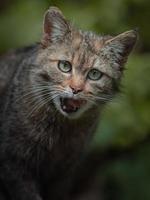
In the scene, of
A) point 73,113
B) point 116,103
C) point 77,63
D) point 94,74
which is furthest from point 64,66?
point 116,103

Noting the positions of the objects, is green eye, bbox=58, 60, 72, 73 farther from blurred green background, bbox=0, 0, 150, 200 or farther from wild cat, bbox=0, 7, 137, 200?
blurred green background, bbox=0, 0, 150, 200

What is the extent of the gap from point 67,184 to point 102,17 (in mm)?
2457

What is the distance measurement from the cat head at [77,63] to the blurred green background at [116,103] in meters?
1.28

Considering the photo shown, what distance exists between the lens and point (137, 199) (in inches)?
292

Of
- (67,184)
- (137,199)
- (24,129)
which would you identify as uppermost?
(24,129)

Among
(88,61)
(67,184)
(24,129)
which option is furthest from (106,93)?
(67,184)

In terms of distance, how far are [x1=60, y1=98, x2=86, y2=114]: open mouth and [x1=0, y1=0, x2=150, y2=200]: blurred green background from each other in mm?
1467

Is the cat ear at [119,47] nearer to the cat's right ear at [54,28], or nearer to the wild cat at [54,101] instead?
the wild cat at [54,101]

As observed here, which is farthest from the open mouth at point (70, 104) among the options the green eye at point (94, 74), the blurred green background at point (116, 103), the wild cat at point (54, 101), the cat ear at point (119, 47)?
the blurred green background at point (116, 103)

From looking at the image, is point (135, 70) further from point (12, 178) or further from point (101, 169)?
point (12, 178)

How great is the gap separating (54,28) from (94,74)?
0.46m

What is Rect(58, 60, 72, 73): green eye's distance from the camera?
5496 mm

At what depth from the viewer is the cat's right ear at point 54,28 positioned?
555cm

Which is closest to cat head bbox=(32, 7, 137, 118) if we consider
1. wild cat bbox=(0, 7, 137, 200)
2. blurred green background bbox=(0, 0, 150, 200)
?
wild cat bbox=(0, 7, 137, 200)
